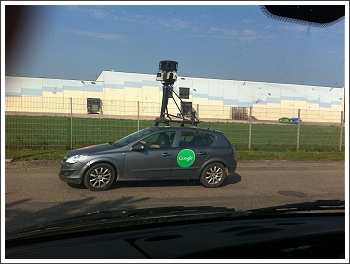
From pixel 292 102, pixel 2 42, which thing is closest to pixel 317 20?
pixel 2 42

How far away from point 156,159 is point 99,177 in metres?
1.35

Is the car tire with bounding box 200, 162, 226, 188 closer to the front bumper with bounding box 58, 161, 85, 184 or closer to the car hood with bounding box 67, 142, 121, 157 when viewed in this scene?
the car hood with bounding box 67, 142, 121, 157

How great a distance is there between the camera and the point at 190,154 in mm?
8461

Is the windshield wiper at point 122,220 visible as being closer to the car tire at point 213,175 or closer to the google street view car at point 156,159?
the google street view car at point 156,159

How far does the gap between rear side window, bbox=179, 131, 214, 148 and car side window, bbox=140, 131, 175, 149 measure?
0.27 m

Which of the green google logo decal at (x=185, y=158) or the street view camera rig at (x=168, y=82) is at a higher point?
the street view camera rig at (x=168, y=82)

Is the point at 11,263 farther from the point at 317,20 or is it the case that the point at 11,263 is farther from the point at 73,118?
the point at 73,118

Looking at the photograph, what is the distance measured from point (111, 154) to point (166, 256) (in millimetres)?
5881

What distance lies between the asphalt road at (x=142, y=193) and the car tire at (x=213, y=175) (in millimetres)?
157

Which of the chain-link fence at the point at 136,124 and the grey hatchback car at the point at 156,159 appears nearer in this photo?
the grey hatchback car at the point at 156,159

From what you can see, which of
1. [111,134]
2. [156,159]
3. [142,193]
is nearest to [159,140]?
[156,159]

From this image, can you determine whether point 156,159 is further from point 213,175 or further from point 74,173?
point 74,173

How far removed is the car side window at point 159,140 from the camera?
8266 mm

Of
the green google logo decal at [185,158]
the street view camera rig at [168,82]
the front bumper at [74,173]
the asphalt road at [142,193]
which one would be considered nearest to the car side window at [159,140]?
the green google logo decal at [185,158]
